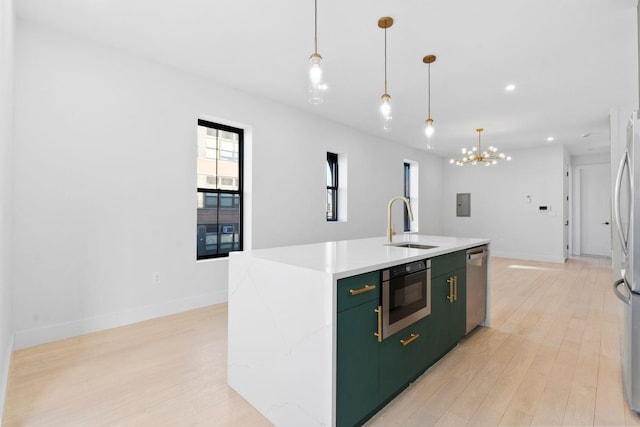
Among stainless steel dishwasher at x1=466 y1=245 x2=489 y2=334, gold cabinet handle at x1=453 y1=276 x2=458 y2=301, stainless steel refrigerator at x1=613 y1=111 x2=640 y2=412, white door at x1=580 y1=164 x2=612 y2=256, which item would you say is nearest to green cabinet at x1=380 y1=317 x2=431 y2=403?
gold cabinet handle at x1=453 y1=276 x2=458 y2=301

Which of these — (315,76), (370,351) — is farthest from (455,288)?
(315,76)

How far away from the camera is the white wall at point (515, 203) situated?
7145 millimetres

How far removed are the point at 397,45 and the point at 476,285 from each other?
2.33m

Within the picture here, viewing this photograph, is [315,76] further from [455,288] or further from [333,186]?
[333,186]

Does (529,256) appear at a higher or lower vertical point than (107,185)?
lower

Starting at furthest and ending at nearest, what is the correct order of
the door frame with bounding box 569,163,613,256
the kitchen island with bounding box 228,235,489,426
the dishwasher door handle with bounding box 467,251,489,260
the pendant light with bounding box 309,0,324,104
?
1. the door frame with bounding box 569,163,613,256
2. the dishwasher door handle with bounding box 467,251,489,260
3. the pendant light with bounding box 309,0,324,104
4. the kitchen island with bounding box 228,235,489,426

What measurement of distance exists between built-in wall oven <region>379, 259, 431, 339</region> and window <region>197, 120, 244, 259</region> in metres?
2.69

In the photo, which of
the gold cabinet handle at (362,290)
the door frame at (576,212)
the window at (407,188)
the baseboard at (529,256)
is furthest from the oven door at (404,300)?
the door frame at (576,212)

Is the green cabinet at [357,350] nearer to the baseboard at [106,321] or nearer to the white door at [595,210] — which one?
the baseboard at [106,321]

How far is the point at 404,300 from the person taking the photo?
1876 mm

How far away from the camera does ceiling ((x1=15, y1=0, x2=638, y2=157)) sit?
8.00 ft

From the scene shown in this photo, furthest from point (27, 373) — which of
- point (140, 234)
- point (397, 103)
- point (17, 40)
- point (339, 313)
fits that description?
point (397, 103)

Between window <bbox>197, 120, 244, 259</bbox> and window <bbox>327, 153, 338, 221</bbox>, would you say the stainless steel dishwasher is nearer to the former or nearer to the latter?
window <bbox>197, 120, 244, 259</bbox>

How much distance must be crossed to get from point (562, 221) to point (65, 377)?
8.69 m
